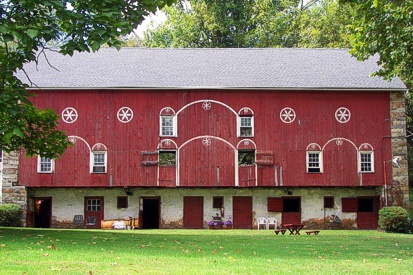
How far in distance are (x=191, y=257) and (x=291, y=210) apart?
1871cm

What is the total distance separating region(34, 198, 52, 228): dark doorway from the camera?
30616mm

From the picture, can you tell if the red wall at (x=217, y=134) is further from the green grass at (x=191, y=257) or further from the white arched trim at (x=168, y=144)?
the green grass at (x=191, y=257)

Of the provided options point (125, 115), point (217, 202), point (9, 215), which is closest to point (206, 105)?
point (125, 115)

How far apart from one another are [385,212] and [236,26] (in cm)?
2296

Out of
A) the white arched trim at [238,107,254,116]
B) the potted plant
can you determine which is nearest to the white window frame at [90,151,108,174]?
the potted plant

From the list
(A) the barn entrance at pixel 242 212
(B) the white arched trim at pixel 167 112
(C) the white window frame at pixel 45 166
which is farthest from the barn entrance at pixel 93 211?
(A) the barn entrance at pixel 242 212

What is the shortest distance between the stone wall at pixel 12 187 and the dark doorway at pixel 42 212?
1.17 m

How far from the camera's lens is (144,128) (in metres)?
29.7

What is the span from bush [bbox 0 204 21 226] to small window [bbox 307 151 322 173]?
555 inches

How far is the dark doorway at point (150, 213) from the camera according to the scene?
101ft

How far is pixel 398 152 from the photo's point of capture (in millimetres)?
29875

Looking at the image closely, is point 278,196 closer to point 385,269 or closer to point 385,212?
point 385,212

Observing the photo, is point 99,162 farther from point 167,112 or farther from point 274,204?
point 274,204

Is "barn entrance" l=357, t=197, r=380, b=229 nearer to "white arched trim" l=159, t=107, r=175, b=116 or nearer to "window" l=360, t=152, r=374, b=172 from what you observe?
"window" l=360, t=152, r=374, b=172
